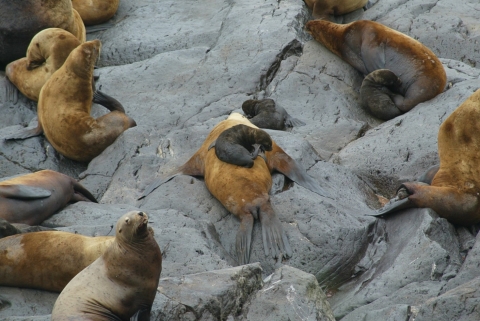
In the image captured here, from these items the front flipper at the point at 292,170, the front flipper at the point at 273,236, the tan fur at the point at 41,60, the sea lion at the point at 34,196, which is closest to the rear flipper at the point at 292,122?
the front flipper at the point at 292,170

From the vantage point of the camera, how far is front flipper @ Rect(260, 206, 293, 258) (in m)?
6.30

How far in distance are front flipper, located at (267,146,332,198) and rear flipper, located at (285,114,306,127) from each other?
4.89 feet

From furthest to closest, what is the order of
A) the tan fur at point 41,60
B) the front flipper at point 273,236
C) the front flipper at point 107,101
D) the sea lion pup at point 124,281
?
the tan fur at point 41,60 → the front flipper at point 107,101 → the front flipper at point 273,236 → the sea lion pup at point 124,281

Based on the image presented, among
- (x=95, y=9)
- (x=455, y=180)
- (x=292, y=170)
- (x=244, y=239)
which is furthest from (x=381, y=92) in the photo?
(x=95, y=9)

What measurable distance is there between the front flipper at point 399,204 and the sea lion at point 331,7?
16.5 feet

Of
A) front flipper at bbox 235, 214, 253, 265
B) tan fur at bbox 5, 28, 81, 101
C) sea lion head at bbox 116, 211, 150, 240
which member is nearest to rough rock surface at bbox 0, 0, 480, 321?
front flipper at bbox 235, 214, 253, 265

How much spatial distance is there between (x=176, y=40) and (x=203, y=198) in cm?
435

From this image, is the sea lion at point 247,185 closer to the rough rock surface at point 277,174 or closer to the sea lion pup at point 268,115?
the rough rock surface at point 277,174

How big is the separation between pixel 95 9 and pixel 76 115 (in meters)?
3.20

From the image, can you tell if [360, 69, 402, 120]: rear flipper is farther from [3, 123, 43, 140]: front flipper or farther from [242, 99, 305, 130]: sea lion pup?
[3, 123, 43, 140]: front flipper

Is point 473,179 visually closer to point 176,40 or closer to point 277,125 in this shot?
point 277,125

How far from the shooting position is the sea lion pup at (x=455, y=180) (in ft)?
21.5

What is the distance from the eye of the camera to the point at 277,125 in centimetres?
865

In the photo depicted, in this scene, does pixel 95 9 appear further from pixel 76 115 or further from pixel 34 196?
pixel 34 196
